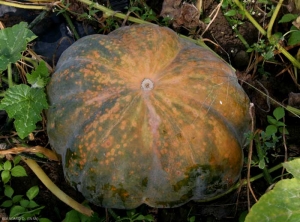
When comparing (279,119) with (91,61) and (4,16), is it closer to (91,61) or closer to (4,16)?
(91,61)

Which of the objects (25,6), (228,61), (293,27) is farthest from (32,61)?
(293,27)

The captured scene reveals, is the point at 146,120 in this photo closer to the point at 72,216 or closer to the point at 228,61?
the point at 72,216

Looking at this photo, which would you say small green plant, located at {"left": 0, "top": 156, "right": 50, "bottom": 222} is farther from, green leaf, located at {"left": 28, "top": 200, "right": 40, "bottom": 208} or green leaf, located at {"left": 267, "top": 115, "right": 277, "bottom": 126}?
green leaf, located at {"left": 267, "top": 115, "right": 277, "bottom": 126}

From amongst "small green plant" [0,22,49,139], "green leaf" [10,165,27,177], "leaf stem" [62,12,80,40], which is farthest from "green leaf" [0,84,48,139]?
"leaf stem" [62,12,80,40]

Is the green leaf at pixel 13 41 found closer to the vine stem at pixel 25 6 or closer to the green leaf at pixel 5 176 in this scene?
the vine stem at pixel 25 6

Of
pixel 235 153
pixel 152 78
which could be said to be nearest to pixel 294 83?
pixel 235 153

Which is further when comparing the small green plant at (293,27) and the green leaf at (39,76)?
the small green plant at (293,27)

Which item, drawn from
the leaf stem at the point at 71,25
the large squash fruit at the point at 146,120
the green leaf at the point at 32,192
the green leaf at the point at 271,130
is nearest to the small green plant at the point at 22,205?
the green leaf at the point at 32,192
